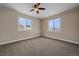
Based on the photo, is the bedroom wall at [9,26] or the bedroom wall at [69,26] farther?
the bedroom wall at [69,26]

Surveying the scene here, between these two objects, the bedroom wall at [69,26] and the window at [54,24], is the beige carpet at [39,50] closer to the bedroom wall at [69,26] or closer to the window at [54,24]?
the bedroom wall at [69,26]

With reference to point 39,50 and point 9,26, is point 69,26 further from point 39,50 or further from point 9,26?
point 9,26

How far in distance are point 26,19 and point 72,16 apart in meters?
3.68

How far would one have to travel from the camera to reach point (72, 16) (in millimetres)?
4449

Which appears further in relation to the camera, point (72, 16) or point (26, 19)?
point (26, 19)

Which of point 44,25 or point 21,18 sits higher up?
point 21,18

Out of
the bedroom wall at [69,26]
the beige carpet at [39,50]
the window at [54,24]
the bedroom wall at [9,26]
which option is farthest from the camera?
the window at [54,24]

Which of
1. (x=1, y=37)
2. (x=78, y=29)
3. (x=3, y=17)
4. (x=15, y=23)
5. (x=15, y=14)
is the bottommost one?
(x=1, y=37)

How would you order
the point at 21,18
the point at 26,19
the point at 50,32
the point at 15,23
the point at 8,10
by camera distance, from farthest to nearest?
the point at 50,32 < the point at 26,19 < the point at 21,18 < the point at 15,23 < the point at 8,10

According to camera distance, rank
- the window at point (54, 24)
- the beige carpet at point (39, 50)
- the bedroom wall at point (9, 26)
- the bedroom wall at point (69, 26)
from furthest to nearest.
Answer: the window at point (54, 24) → the bedroom wall at point (69, 26) → the bedroom wall at point (9, 26) → the beige carpet at point (39, 50)

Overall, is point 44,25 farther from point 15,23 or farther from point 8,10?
point 8,10

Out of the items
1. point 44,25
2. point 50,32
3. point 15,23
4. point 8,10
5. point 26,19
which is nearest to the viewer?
point 8,10

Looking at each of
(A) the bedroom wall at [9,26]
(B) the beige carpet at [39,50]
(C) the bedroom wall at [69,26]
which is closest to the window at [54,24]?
(C) the bedroom wall at [69,26]

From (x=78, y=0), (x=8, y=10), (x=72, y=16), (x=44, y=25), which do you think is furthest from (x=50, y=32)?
(x=78, y=0)
